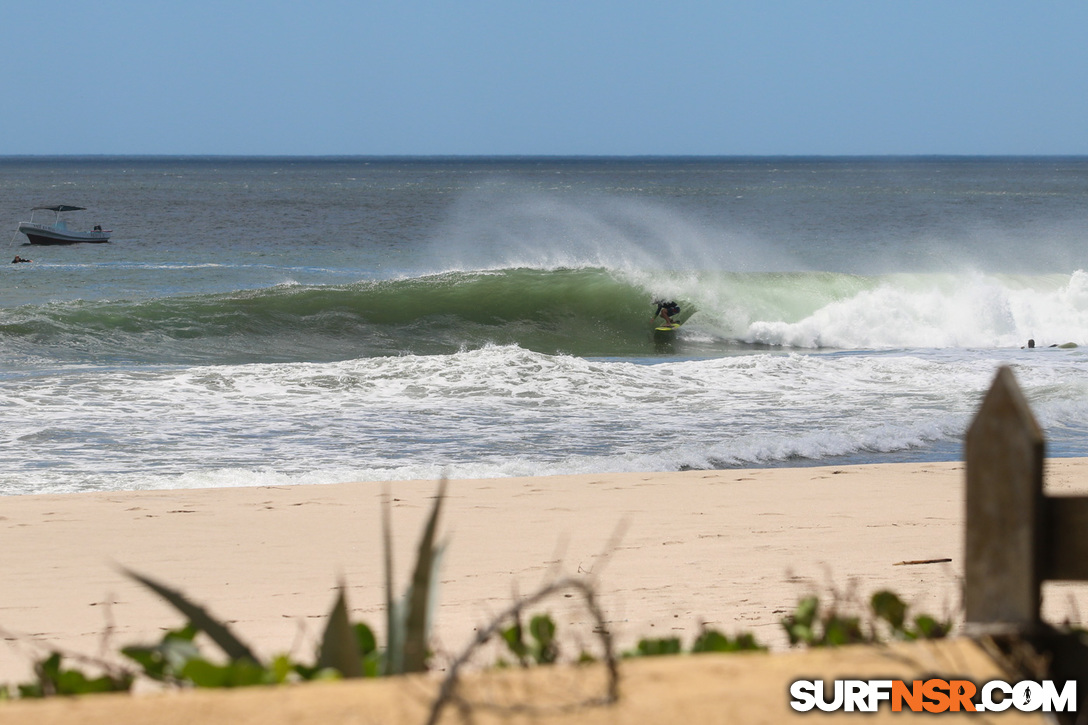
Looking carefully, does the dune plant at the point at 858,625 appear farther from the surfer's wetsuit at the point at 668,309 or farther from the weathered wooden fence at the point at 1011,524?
the surfer's wetsuit at the point at 668,309

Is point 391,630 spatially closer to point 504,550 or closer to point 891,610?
point 891,610

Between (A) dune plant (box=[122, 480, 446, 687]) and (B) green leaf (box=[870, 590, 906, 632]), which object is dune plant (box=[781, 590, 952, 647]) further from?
(A) dune plant (box=[122, 480, 446, 687])

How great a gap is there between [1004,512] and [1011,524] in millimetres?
26

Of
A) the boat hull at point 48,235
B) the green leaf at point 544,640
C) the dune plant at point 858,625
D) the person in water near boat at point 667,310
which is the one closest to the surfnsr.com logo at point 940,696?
the dune plant at point 858,625

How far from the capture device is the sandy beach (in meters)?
4.59

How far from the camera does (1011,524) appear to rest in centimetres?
189

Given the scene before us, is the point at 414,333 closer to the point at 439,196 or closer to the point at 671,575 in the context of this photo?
the point at 671,575

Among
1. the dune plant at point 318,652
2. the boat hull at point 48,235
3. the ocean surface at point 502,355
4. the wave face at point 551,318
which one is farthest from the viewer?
the boat hull at point 48,235

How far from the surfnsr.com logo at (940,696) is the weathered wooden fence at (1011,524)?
0.37ft

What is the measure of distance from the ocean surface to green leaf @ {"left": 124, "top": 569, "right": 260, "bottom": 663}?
6.20 meters

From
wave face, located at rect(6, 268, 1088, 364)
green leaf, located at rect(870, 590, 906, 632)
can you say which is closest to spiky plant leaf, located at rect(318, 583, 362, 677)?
green leaf, located at rect(870, 590, 906, 632)

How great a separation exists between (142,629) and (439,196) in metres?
88.3

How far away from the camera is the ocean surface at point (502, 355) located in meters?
9.43

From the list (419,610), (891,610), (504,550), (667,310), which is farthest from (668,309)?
(419,610)
